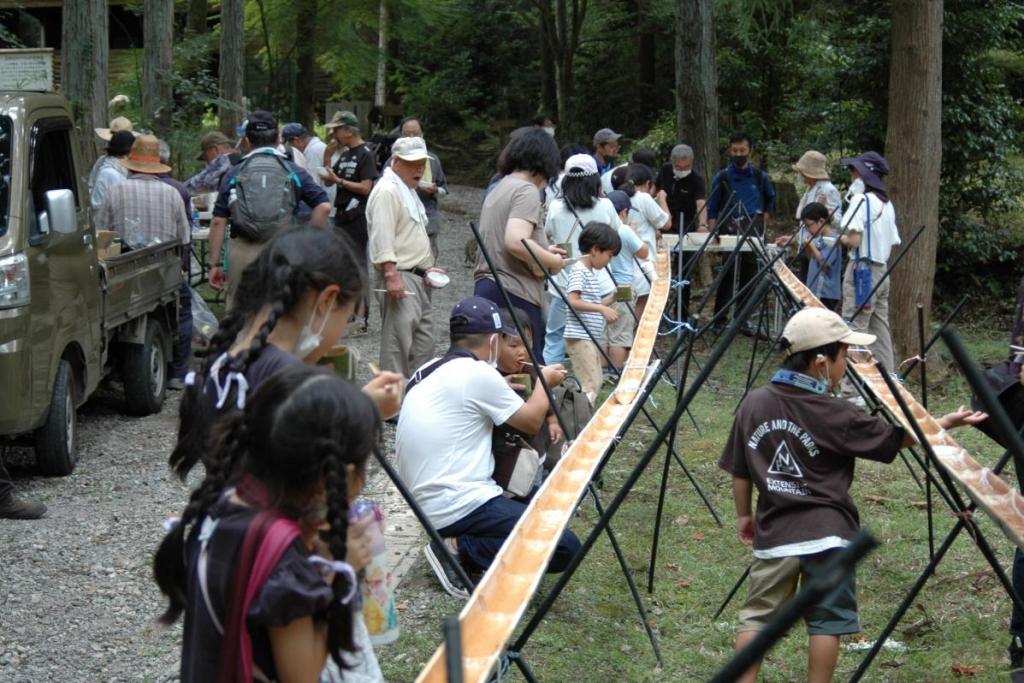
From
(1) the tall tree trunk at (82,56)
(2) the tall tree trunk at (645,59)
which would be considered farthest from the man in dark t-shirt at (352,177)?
(2) the tall tree trunk at (645,59)

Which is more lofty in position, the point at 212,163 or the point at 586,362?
the point at 212,163

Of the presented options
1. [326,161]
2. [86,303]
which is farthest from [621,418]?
[326,161]

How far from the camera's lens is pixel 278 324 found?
9.52 ft

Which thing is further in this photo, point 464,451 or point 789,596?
point 464,451

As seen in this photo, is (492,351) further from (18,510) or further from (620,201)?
(620,201)

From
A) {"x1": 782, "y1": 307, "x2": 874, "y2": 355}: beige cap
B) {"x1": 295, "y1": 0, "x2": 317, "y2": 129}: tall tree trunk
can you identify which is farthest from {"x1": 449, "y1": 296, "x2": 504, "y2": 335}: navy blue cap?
{"x1": 295, "y1": 0, "x2": 317, "y2": 129}: tall tree trunk

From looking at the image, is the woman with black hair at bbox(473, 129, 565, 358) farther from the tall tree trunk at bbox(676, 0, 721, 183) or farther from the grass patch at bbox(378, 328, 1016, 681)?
the tall tree trunk at bbox(676, 0, 721, 183)

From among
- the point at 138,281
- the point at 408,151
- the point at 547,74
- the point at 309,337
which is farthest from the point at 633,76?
the point at 309,337

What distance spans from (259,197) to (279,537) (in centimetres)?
648

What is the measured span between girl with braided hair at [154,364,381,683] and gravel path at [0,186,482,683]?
101 inches

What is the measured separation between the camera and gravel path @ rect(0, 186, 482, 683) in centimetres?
498

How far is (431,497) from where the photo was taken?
524 cm

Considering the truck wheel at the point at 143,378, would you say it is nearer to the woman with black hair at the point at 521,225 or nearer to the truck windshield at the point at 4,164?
the truck windshield at the point at 4,164

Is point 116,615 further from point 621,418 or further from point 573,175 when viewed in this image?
point 573,175
